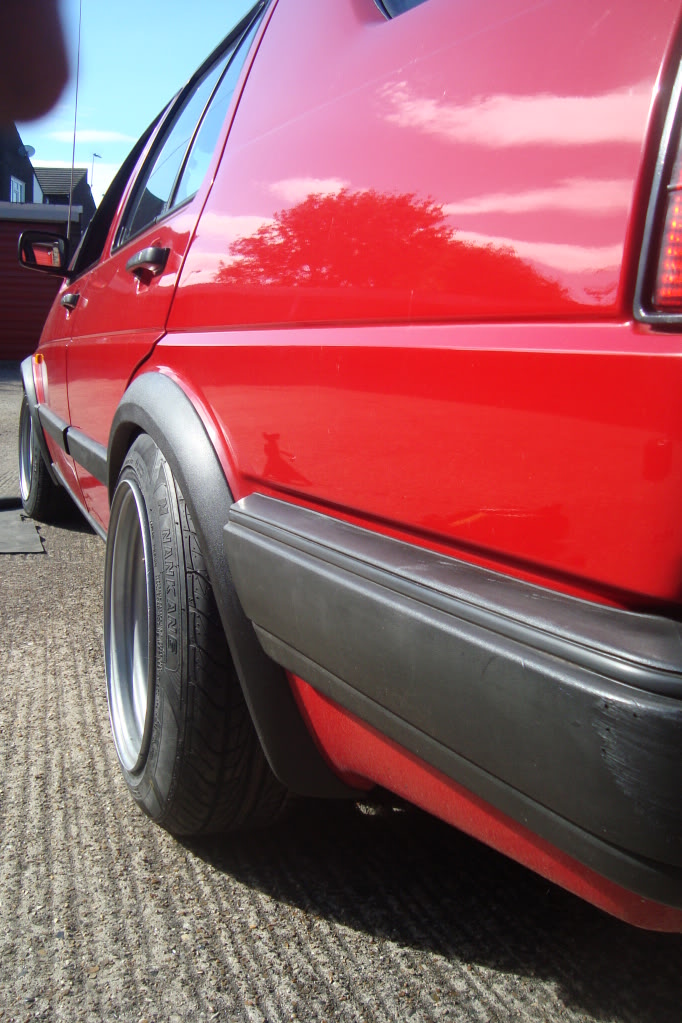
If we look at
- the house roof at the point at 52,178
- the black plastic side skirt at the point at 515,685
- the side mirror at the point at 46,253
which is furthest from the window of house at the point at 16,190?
the black plastic side skirt at the point at 515,685

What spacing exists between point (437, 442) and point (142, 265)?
1197mm

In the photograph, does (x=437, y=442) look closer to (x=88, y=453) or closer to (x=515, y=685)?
(x=515, y=685)

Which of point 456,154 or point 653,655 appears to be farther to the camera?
point 456,154

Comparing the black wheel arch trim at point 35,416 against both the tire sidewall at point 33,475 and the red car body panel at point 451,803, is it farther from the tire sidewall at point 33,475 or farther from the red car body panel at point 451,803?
the red car body panel at point 451,803

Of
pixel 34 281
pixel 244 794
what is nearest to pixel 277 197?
pixel 244 794

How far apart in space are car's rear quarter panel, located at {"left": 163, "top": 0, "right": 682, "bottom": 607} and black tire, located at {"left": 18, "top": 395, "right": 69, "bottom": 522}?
10.9 ft

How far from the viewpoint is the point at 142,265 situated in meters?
2.04

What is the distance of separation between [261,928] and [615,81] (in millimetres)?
1407

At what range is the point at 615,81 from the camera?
91 cm

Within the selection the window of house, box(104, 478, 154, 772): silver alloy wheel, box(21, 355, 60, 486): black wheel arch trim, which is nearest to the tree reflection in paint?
box(104, 478, 154, 772): silver alloy wheel

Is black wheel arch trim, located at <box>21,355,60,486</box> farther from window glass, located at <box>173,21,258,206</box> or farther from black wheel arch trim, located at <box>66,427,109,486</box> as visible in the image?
window glass, located at <box>173,21,258,206</box>

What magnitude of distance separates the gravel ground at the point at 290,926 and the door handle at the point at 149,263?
45.9 inches

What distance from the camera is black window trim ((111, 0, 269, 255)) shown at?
2.12 meters

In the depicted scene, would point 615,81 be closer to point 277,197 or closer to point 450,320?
point 450,320
